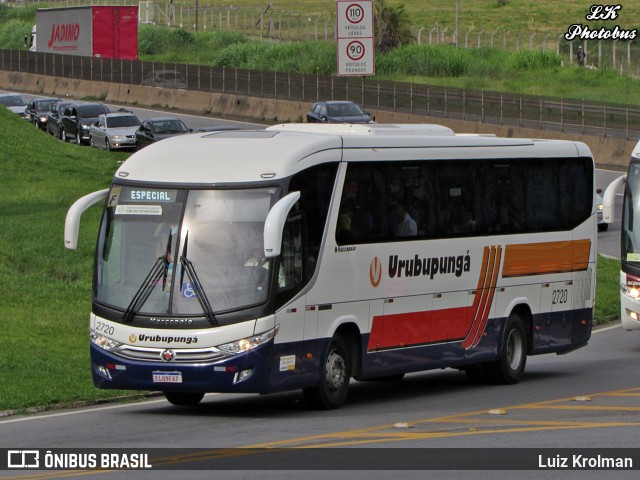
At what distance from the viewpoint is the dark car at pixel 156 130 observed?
53.7m

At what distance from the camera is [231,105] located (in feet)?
234

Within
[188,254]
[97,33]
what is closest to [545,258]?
[188,254]

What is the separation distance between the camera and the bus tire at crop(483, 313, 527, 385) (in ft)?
63.1

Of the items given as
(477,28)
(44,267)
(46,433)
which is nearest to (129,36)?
(477,28)

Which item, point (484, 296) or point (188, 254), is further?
point (484, 296)

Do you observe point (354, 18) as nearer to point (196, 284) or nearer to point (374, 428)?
point (196, 284)

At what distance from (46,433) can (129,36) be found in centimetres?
7002

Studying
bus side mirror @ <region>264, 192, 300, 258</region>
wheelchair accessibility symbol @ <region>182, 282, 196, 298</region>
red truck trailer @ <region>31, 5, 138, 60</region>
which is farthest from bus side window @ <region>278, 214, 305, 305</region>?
red truck trailer @ <region>31, 5, 138, 60</region>

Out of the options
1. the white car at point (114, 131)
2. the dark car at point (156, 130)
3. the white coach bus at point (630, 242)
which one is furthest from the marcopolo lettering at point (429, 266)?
the white car at point (114, 131)

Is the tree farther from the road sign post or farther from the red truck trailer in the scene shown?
the road sign post

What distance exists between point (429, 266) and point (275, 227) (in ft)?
12.0

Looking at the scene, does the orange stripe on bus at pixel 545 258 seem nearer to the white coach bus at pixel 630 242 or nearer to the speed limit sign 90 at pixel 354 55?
the white coach bus at pixel 630 242

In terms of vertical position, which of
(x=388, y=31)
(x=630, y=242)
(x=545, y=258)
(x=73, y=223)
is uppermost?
(x=388, y=31)

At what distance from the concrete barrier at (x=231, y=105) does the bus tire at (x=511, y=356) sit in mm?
33438
